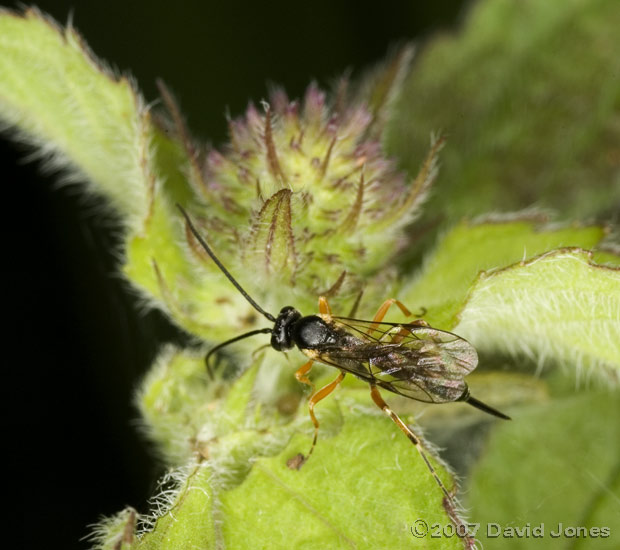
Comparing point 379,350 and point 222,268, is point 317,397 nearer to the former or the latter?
point 379,350

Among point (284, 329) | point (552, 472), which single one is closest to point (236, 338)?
point (284, 329)

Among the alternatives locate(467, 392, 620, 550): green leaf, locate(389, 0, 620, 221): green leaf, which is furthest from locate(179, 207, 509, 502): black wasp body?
locate(389, 0, 620, 221): green leaf

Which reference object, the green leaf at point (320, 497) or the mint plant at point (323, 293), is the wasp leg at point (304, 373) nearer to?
the mint plant at point (323, 293)

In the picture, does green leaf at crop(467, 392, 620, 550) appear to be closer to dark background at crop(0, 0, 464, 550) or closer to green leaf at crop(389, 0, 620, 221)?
green leaf at crop(389, 0, 620, 221)

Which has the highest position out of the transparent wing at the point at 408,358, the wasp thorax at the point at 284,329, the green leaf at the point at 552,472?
the wasp thorax at the point at 284,329

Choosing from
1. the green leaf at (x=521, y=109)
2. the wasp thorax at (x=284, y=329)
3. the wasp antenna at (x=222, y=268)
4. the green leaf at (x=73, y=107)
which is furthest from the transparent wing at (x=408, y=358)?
the green leaf at (x=521, y=109)

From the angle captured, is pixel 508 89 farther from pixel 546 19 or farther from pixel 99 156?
pixel 99 156
